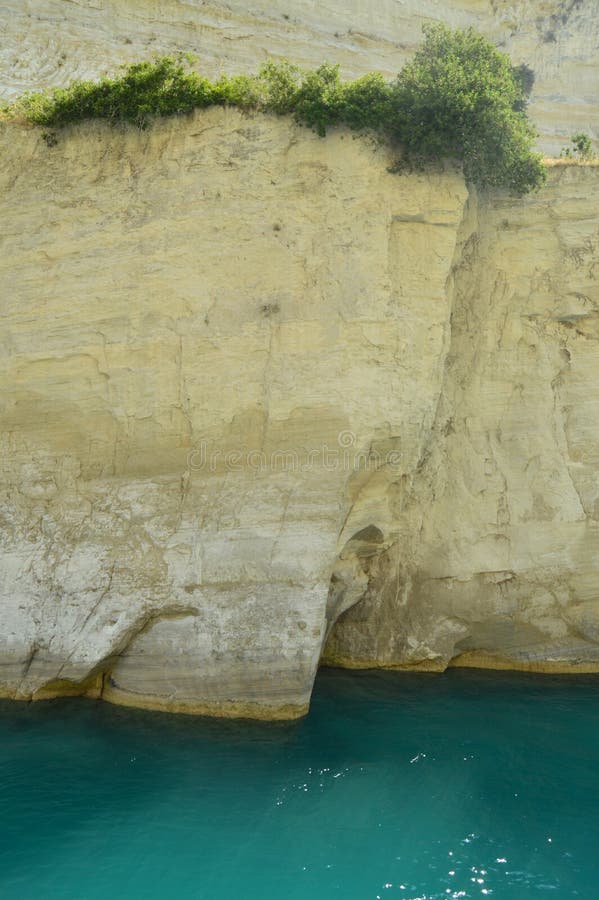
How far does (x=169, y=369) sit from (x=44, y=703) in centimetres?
496

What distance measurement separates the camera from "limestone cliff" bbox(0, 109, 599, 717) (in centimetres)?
1018

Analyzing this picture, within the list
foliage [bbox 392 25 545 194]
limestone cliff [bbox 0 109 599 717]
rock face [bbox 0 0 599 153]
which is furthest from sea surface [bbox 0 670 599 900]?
rock face [bbox 0 0 599 153]

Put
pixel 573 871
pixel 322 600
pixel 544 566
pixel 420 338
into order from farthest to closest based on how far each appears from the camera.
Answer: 1. pixel 544 566
2. pixel 420 338
3. pixel 322 600
4. pixel 573 871

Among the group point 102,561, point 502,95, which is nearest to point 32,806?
point 102,561

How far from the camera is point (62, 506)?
10758mm

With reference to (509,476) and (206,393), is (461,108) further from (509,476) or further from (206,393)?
(509,476)

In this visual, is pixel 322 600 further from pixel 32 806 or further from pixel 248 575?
pixel 32 806

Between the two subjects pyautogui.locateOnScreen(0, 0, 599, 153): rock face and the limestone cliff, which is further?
pyautogui.locateOnScreen(0, 0, 599, 153): rock face

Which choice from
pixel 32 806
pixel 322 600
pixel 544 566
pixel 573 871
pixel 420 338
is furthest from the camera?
pixel 544 566

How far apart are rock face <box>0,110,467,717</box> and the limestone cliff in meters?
0.03

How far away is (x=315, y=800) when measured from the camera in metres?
8.22

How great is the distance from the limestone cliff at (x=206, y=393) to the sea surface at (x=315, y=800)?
0.84 m

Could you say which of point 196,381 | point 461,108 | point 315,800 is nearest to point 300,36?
point 461,108

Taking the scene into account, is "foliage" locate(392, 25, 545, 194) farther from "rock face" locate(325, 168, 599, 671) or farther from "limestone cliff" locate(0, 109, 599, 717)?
"rock face" locate(325, 168, 599, 671)
